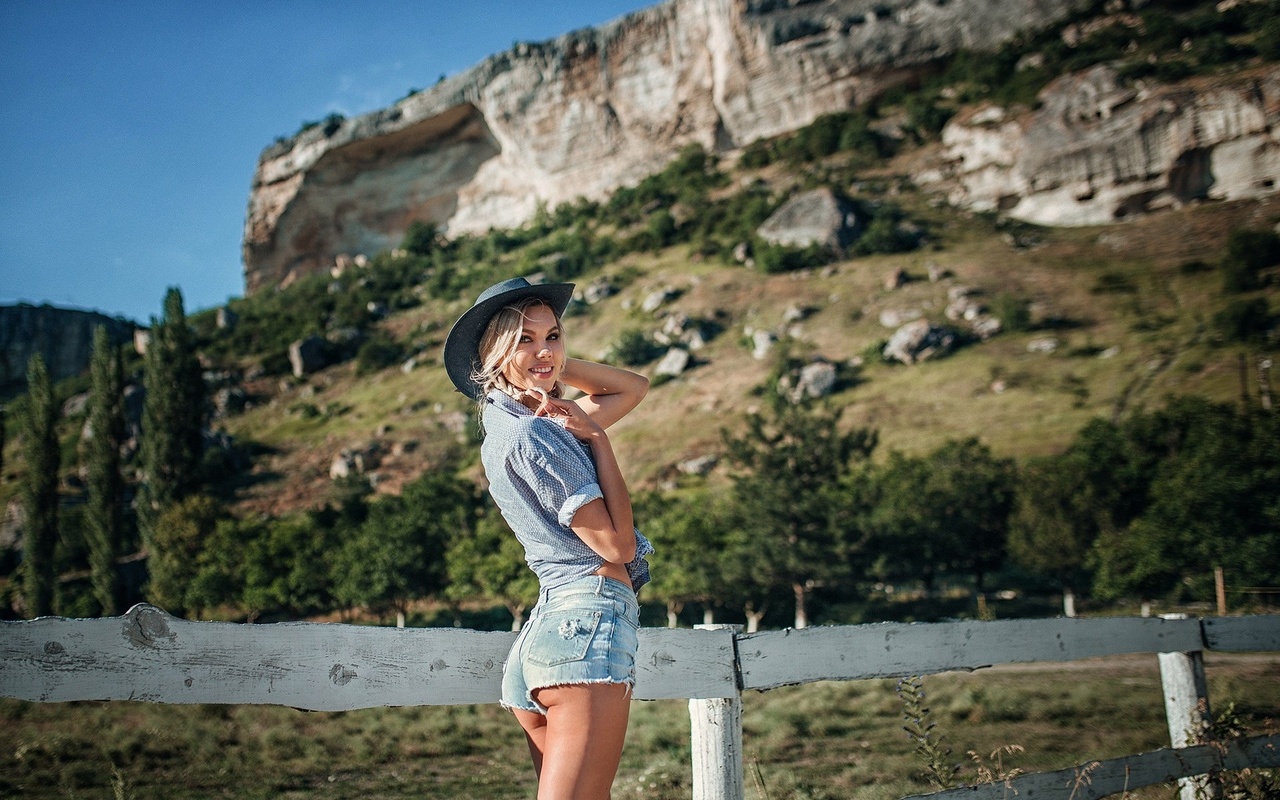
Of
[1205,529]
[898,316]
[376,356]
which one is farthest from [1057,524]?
[376,356]

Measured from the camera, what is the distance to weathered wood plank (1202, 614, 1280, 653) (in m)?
3.76

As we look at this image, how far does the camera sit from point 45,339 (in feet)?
316

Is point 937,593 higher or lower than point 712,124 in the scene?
lower

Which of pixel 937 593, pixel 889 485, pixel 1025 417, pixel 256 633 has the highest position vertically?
pixel 1025 417

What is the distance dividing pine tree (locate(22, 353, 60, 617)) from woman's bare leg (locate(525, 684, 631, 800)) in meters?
40.7

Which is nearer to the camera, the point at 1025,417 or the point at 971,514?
the point at 971,514

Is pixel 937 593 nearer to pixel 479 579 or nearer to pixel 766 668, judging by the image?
pixel 479 579

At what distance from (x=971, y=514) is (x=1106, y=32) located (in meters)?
56.3

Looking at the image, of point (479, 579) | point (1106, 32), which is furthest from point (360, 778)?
point (1106, 32)

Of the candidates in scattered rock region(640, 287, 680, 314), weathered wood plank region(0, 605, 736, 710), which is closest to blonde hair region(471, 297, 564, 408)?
weathered wood plank region(0, 605, 736, 710)

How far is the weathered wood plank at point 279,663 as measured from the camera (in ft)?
5.16

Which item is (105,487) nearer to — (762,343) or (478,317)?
(762,343)

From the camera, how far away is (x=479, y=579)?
32.0 meters

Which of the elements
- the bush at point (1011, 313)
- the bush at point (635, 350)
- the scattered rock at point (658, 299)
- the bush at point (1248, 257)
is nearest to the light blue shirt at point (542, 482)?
the bush at point (1011, 313)
